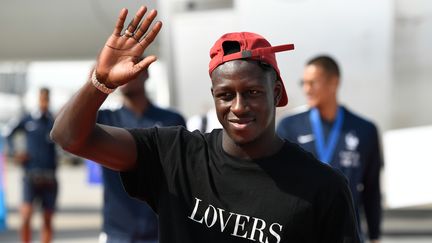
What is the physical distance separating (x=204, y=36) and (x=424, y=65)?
228 cm

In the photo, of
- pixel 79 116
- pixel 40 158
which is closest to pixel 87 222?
pixel 40 158

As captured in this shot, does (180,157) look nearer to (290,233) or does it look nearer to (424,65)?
(290,233)

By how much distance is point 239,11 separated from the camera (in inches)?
336

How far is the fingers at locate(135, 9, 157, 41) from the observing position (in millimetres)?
2057

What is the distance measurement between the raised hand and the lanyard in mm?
2486

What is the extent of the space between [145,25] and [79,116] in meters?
0.28

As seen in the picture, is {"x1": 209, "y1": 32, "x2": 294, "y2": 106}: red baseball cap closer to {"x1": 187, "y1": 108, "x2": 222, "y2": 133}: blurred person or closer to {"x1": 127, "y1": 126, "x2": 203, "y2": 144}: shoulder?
{"x1": 127, "y1": 126, "x2": 203, "y2": 144}: shoulder

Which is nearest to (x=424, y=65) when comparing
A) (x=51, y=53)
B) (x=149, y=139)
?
(x=51, y=53)

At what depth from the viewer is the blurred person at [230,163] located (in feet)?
6.84

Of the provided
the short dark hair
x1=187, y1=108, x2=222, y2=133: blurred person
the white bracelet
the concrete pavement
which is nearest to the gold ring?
the white bracelet

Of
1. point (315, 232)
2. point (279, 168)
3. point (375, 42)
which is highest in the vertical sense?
point (375, 42)

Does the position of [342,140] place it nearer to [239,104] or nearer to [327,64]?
[327,64]

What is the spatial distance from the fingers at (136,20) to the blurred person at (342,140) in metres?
2.42

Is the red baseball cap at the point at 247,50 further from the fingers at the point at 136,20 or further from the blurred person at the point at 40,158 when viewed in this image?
the blurred person at the point at 40,158
